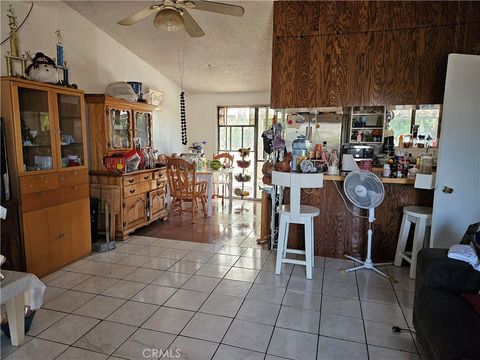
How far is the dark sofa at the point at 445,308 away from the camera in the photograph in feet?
4.65

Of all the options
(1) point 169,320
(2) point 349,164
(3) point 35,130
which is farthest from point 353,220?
(3) point 35,130

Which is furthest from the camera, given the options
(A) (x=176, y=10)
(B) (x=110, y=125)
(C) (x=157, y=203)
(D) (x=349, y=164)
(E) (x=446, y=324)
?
(C) (x=157, y=203)

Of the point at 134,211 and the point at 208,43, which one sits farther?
the point at 208,43

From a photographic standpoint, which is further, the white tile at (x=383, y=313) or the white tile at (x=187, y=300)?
the white tile at (x=187, y=300)

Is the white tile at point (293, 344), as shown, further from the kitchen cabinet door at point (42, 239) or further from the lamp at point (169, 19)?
the lamp at point (169, 19)

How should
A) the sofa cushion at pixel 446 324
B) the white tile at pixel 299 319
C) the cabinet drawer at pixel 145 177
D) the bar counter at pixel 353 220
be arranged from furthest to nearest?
the cabinet drawer at pixel 145 177 < the bar counter at pixel 353 220 < the white tile at pixel 299 319 < the sofa cushion at pixel 446 324

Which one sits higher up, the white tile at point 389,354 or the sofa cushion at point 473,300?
the sofa cushion at point 473,300

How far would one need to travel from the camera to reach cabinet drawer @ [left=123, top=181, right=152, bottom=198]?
398cm

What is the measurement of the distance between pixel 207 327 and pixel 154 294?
680mm

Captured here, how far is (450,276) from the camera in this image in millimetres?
1868

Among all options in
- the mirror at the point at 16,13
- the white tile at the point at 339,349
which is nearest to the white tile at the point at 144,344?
the white tile at the point at 339,349

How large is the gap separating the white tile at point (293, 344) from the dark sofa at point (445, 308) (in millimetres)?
642

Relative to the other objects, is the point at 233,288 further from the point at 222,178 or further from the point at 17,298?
the point at 222,178

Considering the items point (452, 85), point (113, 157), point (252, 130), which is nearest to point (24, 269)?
point (113, 157)
